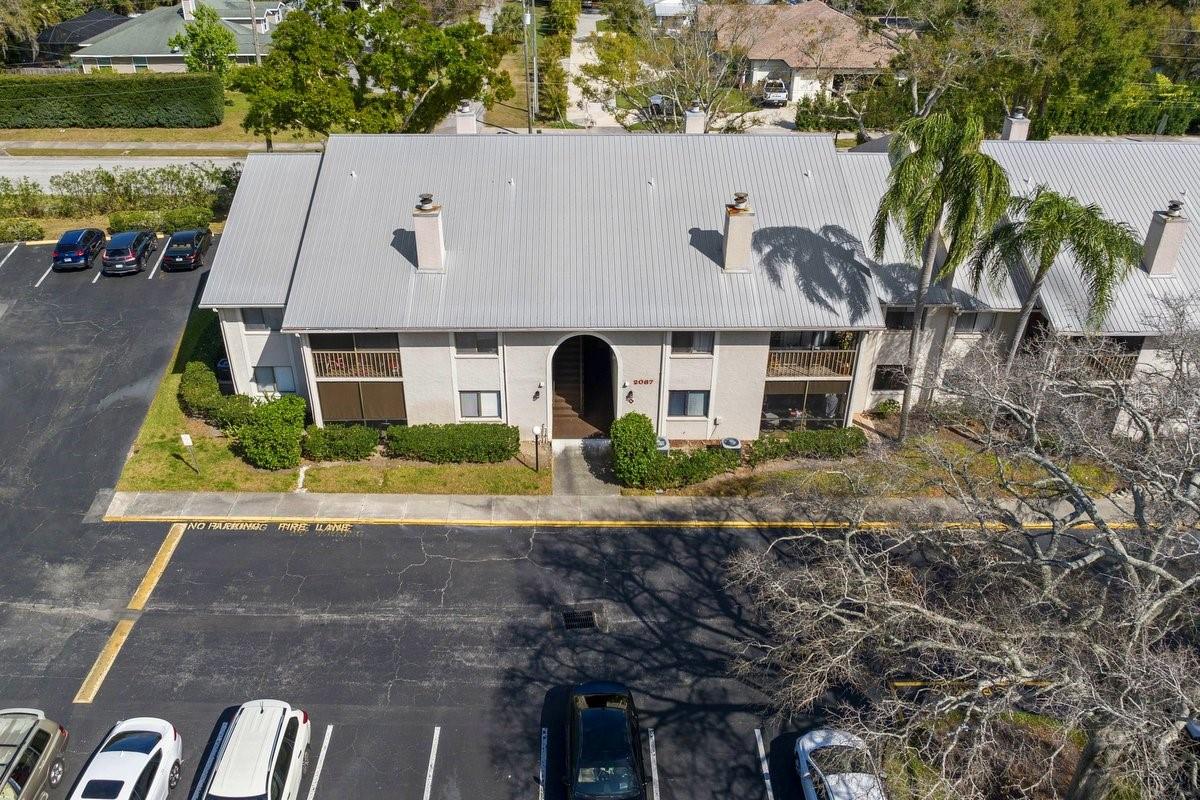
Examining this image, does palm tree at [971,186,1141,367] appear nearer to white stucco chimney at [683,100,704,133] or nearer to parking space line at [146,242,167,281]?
white stucco chimney at [683,100,704,133]

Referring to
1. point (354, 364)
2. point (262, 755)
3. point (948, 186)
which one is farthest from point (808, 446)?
point (262, 755)

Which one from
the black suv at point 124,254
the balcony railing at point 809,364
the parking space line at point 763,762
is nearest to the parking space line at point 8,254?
the black suv at point 124,254

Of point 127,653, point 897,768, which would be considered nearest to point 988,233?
point 897,768

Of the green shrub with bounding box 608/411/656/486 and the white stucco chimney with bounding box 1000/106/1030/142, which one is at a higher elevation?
the white stucco chimney with bounding box 1000/106/1030/142

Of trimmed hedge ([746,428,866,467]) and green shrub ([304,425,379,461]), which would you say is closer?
green shrub ([304,425,379,461])

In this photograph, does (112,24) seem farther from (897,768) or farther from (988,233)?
(897,768)

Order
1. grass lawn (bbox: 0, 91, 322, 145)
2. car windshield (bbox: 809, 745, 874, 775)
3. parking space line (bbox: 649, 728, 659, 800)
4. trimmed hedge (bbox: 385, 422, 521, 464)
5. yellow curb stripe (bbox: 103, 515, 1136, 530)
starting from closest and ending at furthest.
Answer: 1. car windshield (bbox: 809, 745, 874, 775)
2. parking space line (bbox: 649, 728, 659, 800)
3. yellow curb stripe (bbox: 103, 515, 1136, 530)
4. trimmed hedge (bbox: 385, 422, 521, 464)
5. grass lawn (bbox: 0, 91, 322, 145)

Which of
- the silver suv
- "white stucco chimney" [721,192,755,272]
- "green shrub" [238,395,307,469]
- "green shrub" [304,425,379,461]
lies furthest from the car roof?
"white stucco chimney" [721,192,755,272]

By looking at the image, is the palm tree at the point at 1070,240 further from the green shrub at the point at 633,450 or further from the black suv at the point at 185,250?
the black suv at the point at 185,250
